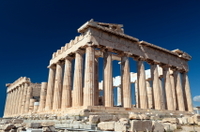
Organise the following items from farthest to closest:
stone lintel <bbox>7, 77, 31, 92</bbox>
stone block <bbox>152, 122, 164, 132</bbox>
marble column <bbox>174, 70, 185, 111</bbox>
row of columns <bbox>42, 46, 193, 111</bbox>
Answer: stone lintel <bbox>7, 77, 31, 92</bbox> → marble column <bbox>174, 70, 185, 111</bbox> → row of columns <bbox>42, 46, 193, 111</bbox> → stone block <bbox>152, 122, 164, 132</bbox>

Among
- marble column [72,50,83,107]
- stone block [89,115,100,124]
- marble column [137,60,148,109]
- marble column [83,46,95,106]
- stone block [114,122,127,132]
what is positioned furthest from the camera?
marble column [137,60,148,109]

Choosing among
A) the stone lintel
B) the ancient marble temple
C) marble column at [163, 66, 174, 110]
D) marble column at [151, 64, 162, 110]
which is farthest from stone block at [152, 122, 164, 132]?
the stone lintel

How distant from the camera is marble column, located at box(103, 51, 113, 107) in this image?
21409 mm

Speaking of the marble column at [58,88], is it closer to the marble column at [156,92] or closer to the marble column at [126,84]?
the marble column at [126,84]

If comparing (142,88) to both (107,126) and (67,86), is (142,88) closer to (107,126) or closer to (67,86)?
(67,86)

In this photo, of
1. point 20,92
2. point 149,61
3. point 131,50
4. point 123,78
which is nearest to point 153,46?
point 149,61

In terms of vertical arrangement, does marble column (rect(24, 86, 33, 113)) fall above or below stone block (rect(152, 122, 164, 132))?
above

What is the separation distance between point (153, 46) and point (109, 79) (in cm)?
983

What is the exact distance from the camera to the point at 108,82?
22.0 metres

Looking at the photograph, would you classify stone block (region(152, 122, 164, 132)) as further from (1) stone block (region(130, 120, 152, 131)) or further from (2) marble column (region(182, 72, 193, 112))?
(2) marble column (region(182, 72, 193, 112))

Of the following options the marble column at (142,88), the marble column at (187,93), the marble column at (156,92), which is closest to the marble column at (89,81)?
the marble column at (142,88)

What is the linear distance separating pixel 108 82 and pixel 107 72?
1.22m

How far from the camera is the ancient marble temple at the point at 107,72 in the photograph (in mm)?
21531

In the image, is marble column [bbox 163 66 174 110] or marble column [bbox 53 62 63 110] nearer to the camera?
marble column [bbox 53 62 63 110]
